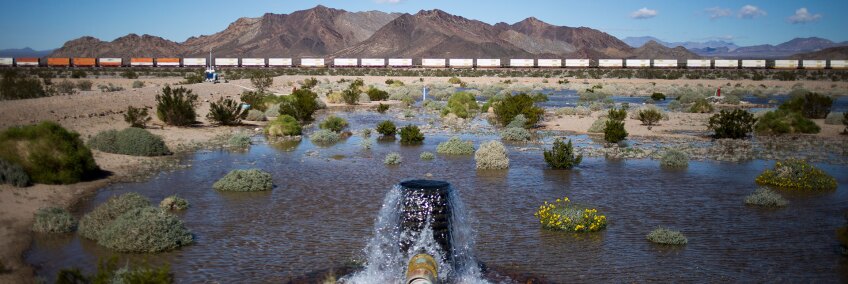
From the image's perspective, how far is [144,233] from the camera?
11.7m

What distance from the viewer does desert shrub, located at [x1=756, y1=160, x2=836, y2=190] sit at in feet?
58.7

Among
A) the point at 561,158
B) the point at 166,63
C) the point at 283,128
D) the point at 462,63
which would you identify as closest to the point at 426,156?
the point at 561,158

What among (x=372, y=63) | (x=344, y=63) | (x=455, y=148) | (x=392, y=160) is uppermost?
(x=344, y=63)

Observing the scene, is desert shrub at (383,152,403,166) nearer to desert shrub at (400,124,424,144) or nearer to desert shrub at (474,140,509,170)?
desert shrub at (474,140,509,170)

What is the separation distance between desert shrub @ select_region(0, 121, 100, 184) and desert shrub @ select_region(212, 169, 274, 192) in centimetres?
330

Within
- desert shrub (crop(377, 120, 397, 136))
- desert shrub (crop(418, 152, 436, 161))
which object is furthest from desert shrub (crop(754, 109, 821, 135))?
desert shrub (crop(418, 152, 436, 161))

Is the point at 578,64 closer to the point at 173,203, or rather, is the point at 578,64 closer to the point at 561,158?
the point at 561,158

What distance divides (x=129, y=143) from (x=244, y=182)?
6863 millimetres

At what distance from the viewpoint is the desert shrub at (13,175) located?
51.1 ft

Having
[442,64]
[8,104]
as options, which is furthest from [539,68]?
[8,104]

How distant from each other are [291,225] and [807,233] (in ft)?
31.5

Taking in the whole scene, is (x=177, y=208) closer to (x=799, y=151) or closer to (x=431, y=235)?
(x=431, y=235)

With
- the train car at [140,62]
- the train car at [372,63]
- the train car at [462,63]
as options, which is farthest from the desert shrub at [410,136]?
the train car at [372,63]

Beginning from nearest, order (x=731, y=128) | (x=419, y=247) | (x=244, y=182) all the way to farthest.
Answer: (x=419, y=247) < (x=244, y=182) < (x=731, y=128)
